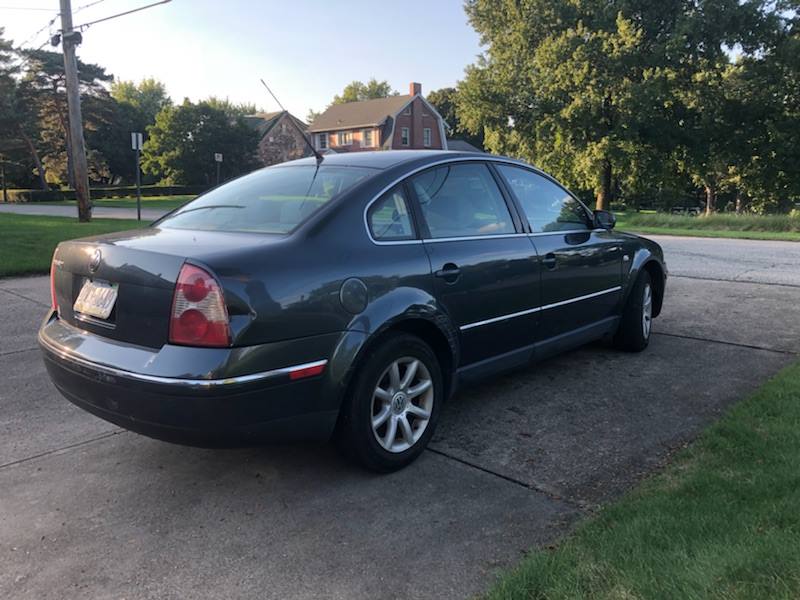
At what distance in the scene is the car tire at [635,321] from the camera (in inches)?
217

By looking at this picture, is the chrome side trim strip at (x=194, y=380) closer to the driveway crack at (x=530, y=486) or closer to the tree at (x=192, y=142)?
the driveway crack at (x=530, y=486)

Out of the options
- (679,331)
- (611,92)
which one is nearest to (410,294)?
(679,331)

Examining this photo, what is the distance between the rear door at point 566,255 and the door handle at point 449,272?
0.89 m

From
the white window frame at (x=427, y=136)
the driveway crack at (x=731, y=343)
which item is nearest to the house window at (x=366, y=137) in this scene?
the white window frame at (x=427, y=136)

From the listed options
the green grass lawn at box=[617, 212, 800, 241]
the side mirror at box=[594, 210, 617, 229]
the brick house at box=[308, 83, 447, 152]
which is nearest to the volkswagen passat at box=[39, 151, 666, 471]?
the side mirror at box=[594, 210, 617, 229]

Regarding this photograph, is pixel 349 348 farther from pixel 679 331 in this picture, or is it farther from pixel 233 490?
pixel 679 331

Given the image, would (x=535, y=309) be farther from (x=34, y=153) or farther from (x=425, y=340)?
(x=34, y=153)

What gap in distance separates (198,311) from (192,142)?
170ft

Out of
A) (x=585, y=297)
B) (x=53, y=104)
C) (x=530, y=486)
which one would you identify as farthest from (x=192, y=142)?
(x=530, y=486)

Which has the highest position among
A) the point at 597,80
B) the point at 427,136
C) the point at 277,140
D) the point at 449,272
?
the point at 597,80

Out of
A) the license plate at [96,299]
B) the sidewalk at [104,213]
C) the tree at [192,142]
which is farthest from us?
the tree at [192,142]

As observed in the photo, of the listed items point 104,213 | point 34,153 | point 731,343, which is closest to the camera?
point 731,343

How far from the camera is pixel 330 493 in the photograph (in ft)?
10.4

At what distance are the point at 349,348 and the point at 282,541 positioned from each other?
0.90 m
